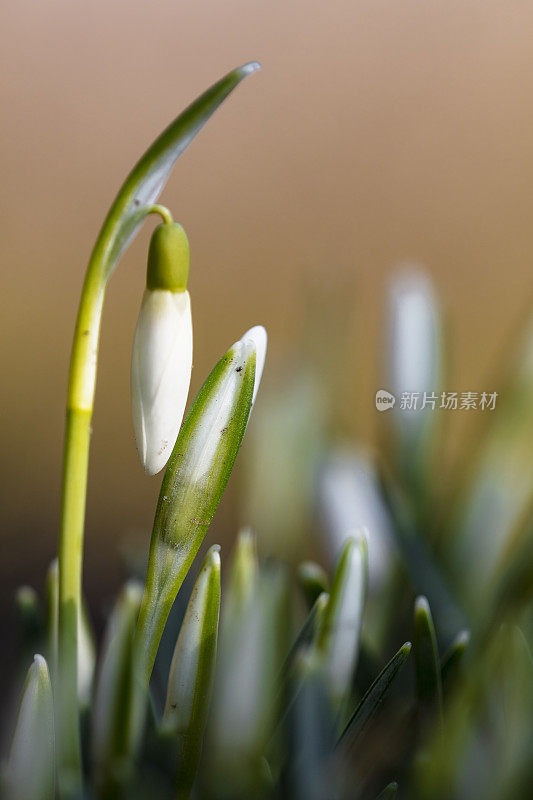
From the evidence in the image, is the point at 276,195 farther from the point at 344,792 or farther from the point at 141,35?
the point at 344,792

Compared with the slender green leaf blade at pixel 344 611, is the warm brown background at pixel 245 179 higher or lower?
higher

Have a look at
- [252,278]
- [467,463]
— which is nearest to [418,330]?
[467,463]

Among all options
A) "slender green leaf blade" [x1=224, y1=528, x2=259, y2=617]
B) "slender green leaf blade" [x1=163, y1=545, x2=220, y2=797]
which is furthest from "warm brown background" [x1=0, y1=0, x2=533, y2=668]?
"slender green leaf blade" [x1=163, y1=545, x2=220, y2=797]

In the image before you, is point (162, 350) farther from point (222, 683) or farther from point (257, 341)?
point (222, 683)

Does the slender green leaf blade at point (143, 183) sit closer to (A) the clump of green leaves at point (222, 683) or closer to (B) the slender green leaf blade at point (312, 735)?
(A) the clump of green leaves at point (222, 683)

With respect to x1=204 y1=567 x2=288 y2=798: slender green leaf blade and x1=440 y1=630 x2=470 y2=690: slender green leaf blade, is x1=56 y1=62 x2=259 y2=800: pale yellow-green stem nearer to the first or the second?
x1=204 y1=567 x2=288 y2=798: slender green leaf blade

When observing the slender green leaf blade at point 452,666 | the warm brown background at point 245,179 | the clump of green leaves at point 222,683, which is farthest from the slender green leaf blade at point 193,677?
the warm brown background at point 245,179
